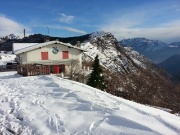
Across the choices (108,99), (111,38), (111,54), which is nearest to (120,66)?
(111,54)

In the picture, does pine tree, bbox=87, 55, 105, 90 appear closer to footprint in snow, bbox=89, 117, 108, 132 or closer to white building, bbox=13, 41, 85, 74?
white building, bbox=13, 41, 85, 74

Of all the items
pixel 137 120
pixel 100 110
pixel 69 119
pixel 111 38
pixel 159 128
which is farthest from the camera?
pixel 111 38

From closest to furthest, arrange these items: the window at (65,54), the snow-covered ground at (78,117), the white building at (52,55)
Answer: the snow-covered ground at (78,117) < the white building at (52,55) < the window at (65,54)

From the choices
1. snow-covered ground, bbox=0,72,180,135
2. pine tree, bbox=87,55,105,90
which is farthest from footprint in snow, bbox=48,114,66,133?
pine tree, bbox=87,55,105,90

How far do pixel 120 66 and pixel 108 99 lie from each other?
93.9 m

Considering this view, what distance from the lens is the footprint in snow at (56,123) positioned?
24.3 ft

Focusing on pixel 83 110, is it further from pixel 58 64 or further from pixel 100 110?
pixel 58 64

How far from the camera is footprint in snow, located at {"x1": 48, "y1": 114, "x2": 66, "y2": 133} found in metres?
7.40

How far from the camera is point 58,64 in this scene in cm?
3741

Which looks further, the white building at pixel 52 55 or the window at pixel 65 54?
the window at pixel 65 54

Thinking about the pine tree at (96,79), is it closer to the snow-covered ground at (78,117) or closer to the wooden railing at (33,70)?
the wooden railing at (33,70)

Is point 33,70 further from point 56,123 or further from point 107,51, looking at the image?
point 107,51

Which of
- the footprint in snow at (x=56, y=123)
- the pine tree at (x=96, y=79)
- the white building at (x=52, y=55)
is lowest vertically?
the pine tree at (x=96, y=79)

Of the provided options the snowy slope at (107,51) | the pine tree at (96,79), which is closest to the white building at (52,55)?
the pine tree at (96,79)
